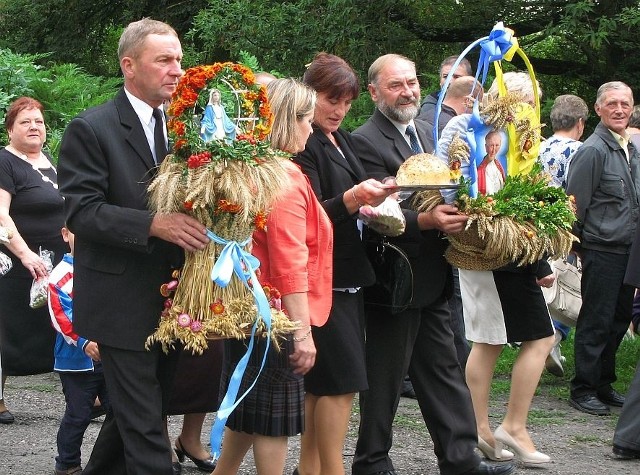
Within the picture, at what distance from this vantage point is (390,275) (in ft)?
17.8

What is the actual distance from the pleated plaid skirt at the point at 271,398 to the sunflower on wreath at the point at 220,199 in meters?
0.25

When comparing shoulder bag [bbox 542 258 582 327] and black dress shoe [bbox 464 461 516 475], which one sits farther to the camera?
shoulder bag [bbox 542 258 582 327]

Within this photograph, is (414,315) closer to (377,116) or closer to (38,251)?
(377,116)

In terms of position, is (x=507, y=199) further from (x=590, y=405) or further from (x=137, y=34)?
Result: (x=590, y=405)

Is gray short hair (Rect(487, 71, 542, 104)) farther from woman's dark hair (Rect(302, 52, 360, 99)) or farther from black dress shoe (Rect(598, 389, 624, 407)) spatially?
black dress shoe (Rect(598, 389, 624, 407))

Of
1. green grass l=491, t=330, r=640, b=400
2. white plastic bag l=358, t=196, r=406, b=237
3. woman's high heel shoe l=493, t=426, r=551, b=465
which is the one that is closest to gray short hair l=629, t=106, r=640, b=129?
green grass l=491, t=330, r=640, b=400

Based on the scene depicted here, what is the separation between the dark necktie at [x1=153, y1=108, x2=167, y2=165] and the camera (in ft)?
15.0

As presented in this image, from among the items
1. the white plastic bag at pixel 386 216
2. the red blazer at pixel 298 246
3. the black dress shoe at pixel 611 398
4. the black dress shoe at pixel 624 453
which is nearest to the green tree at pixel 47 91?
the black dress shoe at pixel 611 398

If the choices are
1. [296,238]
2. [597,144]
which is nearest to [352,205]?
[296,238]

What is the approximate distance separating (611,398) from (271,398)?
4.32 m

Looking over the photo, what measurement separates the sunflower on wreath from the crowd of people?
66 mm

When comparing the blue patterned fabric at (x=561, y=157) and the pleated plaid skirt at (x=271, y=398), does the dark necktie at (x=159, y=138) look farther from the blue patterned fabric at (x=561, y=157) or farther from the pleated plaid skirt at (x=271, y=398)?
the blue patterned fabric at (x=561, y=157)

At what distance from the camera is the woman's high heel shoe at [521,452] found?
6289mm

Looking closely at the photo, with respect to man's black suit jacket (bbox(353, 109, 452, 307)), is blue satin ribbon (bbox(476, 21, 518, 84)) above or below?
above
